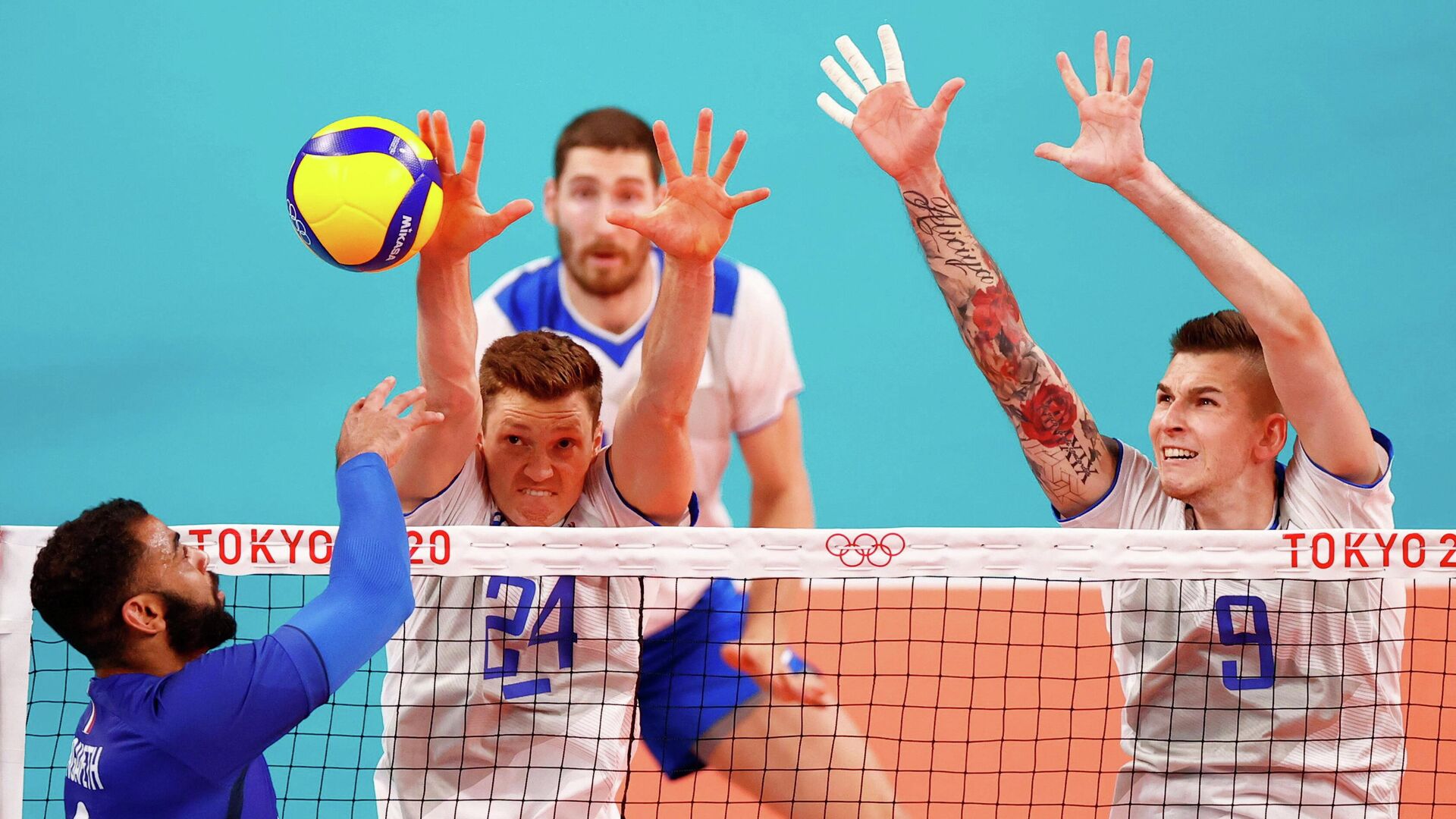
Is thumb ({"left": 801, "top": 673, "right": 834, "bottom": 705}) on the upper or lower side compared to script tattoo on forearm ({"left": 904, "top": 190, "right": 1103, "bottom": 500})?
lower

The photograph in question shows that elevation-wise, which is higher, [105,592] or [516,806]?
[105,592]

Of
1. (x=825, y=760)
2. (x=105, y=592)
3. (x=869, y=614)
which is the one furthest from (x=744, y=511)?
(x=105, y=592)

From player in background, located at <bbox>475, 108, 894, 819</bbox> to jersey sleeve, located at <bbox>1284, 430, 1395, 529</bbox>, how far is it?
1.43 metres

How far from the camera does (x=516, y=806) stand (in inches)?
140

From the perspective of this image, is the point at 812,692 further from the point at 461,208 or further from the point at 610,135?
the point at 610,135

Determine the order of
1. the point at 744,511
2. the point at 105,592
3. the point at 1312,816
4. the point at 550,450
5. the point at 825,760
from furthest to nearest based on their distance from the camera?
the point at 744,511
the point at 825,760
the point at 550,450
the point at 1312,816
the point at 105,592

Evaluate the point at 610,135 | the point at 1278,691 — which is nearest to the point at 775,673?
the point at 1278,691

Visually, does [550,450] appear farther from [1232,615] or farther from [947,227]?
[1232,615]

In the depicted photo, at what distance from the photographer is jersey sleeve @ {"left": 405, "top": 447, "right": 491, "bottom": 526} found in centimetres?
362

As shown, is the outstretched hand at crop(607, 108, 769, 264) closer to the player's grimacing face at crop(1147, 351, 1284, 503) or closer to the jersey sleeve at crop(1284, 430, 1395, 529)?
the player's grimacing face at crop(1147, 351, 1284, 503)

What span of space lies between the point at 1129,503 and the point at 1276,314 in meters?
0.66

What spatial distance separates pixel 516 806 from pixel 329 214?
1430 mm

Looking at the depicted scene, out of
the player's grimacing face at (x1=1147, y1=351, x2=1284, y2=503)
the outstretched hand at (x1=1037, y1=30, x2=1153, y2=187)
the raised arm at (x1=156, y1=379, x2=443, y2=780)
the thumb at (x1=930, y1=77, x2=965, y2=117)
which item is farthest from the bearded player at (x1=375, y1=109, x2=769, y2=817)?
the player's grimacing face at (x1=1147, y1=351, x2=1284, y2=503)

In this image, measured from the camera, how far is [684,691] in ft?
13.9
